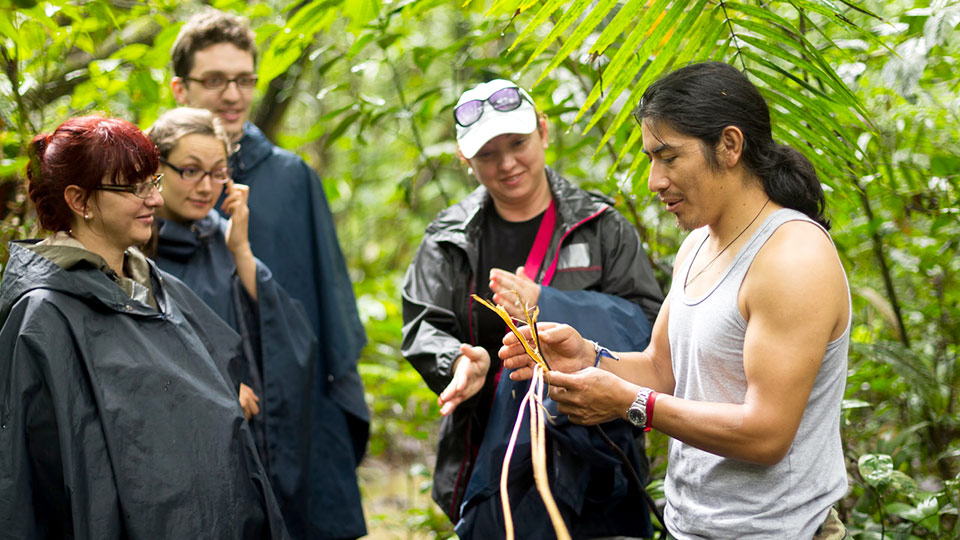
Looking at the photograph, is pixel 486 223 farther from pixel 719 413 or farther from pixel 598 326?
pixel 719 413

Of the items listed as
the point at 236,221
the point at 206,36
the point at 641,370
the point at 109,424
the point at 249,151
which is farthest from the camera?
the point at 249,151

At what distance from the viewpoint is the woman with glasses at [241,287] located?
299 cm

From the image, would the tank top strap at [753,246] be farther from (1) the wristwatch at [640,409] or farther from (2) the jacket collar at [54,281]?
(2) the jacket collar at [54,281]

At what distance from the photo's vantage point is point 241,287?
3205 millimetres

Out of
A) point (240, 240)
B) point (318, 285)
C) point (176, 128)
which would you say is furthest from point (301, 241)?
point (176, 128)

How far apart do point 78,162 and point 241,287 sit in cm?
99

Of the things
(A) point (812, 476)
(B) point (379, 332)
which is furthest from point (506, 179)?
(B) point (379, 332)

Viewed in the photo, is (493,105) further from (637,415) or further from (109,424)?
(109,424)

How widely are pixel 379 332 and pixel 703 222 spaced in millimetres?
4426

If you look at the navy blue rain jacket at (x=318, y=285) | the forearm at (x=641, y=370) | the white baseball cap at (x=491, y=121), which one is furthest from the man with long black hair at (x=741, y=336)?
the navy blue rain jacket at (x=318, y=285)

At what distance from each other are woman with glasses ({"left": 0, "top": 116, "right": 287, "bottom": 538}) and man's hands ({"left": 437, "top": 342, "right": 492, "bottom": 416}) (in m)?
0.62

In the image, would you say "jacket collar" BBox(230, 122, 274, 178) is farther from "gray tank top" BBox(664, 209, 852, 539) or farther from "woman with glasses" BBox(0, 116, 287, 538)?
"gray tank top" BBox(664, 209, 852, 539)

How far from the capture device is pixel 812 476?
5.91 feet

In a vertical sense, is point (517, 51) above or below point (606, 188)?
above
